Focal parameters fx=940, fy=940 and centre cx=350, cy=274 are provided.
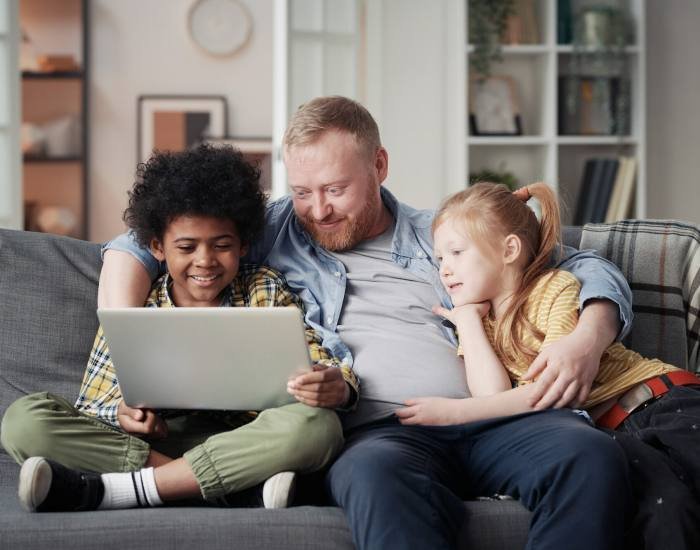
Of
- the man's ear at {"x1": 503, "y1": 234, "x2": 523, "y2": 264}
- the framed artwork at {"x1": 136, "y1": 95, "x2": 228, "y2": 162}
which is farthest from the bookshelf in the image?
the man's ear at {"x1": 503, "y1": 234, "x2": 523, "y2": 264}

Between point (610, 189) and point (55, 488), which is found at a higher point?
point (610, 189)

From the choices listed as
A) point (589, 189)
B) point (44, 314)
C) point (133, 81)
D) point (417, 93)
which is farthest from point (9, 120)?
point (589, 189)

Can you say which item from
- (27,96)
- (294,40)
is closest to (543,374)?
(294,40)

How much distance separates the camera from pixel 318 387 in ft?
5.29

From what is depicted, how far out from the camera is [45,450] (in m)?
1.61

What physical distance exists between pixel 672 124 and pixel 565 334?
10.2ft

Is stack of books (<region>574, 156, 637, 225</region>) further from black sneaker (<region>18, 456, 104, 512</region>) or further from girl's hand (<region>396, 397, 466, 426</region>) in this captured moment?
black sneaker (<region>18, 456, 104, 512</region>)

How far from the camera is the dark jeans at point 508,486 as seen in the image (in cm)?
144

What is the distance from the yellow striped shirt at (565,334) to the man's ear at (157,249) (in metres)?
0.68

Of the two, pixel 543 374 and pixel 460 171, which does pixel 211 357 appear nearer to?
pixel 543 374

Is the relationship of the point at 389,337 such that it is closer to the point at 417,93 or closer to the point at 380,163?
the point at 380,163

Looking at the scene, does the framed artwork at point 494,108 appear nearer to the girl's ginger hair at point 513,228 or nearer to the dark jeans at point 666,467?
the girl's ginger hair at point 513,228

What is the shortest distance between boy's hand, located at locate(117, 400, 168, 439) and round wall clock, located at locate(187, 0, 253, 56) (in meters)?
4.44

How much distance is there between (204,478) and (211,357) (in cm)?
21
